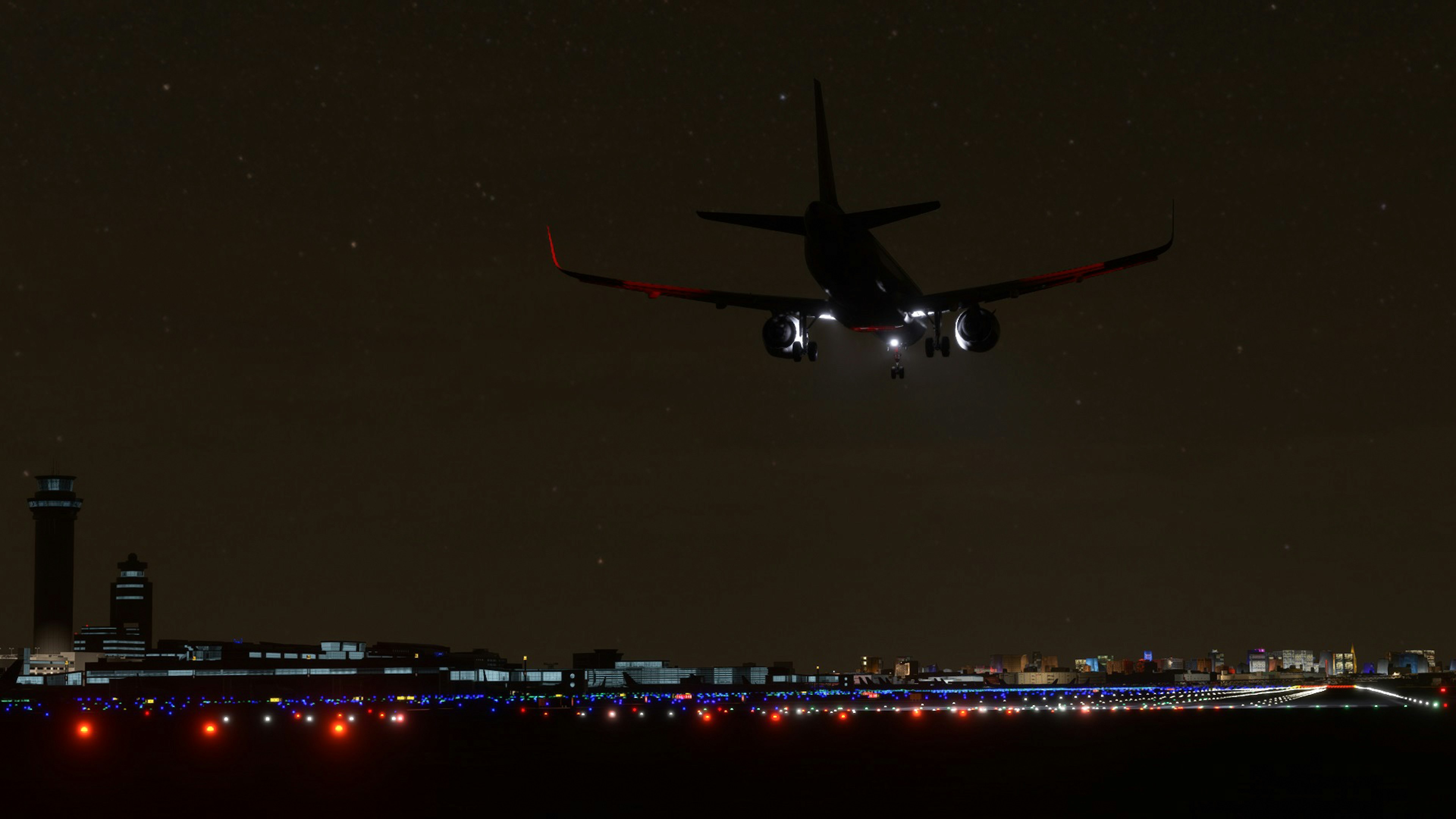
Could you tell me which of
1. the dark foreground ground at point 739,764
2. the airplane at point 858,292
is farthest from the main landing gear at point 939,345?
the dark foreground ground at point 739,764

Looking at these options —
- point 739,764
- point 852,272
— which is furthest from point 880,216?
point 739,764

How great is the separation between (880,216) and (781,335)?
780cm

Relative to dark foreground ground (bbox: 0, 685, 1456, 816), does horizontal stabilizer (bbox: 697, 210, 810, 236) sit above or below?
above

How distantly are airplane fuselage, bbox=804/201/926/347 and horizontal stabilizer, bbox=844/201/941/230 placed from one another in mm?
225

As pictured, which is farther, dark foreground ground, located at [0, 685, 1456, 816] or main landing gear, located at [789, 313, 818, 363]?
main landing gear, located at [789, 313, 818, 363]

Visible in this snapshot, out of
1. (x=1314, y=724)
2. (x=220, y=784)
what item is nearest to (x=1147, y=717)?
(x=1314, y=724)

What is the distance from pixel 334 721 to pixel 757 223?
67.7 metres

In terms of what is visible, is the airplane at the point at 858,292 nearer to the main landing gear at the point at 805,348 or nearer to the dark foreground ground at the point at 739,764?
the main landing gear at the point at 805,348

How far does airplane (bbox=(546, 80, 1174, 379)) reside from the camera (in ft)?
229

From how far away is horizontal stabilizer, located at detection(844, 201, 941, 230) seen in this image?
227 feet

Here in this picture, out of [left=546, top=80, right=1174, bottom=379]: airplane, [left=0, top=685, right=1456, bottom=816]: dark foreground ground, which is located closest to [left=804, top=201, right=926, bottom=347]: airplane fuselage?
[left=546, top=80, right=1174, bottom=379]: airplane

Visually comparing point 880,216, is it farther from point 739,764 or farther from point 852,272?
point 739,764

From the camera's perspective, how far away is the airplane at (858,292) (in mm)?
69688

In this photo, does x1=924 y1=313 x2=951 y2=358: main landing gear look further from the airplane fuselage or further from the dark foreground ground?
the dark foreground ground
